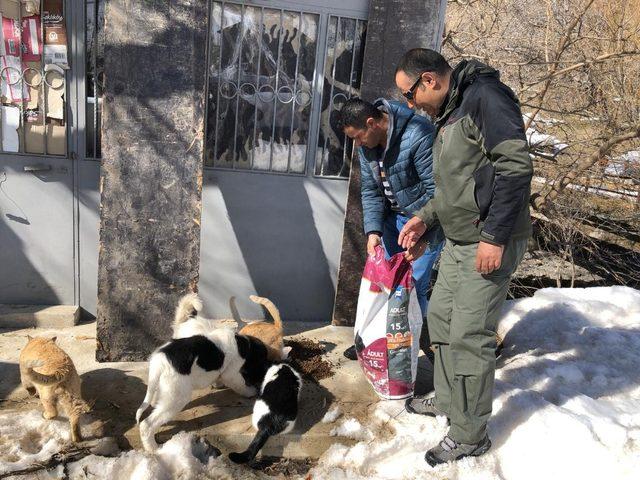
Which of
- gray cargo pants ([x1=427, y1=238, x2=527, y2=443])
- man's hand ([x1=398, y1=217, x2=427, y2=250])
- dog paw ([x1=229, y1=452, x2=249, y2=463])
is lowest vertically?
dog paw ([x1=229, y1=452, x2=249, y2=463])

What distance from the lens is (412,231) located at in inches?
130

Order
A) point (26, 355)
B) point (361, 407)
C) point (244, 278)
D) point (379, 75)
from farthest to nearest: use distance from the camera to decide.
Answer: point (244, 278) < point (379, 75) < point (361, 407) < point (26, 355)

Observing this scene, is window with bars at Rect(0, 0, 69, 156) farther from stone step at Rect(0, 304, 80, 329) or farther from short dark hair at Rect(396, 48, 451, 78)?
short dark hair at Rect(396, 48, 451, 78)

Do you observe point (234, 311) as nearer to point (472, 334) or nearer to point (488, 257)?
point (472, 334)

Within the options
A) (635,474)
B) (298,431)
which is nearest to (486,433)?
(635,474)

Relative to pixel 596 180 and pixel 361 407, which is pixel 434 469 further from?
pixel 596 180

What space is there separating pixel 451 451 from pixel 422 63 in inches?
83.9

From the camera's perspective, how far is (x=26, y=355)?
3.21 meters

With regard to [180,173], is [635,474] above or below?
below

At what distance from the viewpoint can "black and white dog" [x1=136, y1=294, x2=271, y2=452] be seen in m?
3.03

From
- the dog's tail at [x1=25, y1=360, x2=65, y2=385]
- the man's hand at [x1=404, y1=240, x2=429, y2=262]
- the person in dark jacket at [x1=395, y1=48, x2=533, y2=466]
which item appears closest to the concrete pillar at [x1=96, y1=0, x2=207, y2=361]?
the dog's tail at [x1=25, y1=360, x2=65, y2=385]

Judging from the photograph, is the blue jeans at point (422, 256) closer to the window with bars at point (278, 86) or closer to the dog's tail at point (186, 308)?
the window with bars at point (278, 86)

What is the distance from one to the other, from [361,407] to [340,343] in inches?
37.4

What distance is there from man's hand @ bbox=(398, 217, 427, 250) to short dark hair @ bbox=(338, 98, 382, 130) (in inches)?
29.0
